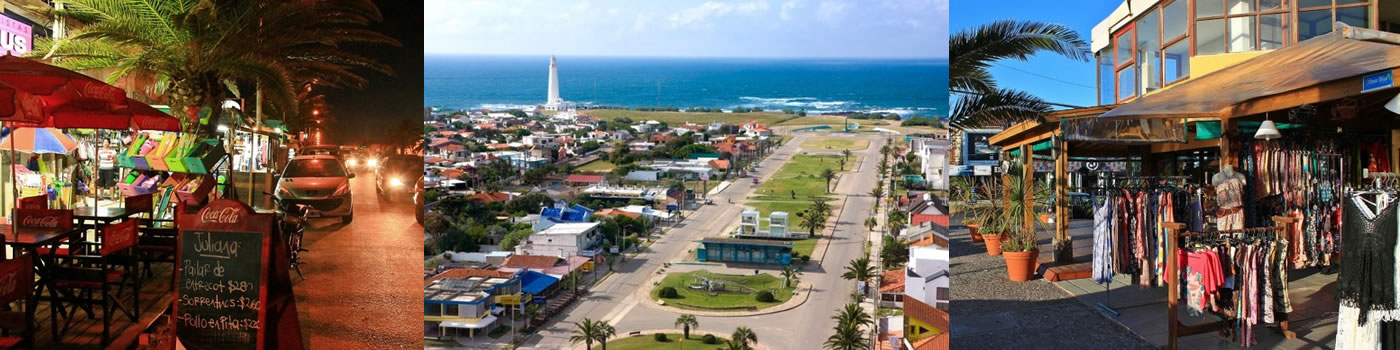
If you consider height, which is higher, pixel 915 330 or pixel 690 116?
pixel 690 116

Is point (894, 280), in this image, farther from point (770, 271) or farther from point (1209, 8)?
point (1209, 8)

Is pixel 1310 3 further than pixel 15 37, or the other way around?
pixel 1310 3

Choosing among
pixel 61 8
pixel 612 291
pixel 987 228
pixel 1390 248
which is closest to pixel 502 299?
pixel 612 291

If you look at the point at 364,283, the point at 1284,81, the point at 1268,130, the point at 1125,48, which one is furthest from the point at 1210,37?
the point at 364,283

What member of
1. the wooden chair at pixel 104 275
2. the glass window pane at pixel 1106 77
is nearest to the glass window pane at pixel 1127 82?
the glass window pane at pixel 1106 77

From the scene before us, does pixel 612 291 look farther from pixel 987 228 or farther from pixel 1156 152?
pixel 1156 152

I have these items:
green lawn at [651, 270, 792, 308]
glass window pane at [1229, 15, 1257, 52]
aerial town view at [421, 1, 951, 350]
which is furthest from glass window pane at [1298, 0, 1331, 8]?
green lawn at [651, 270, 792, 308]
